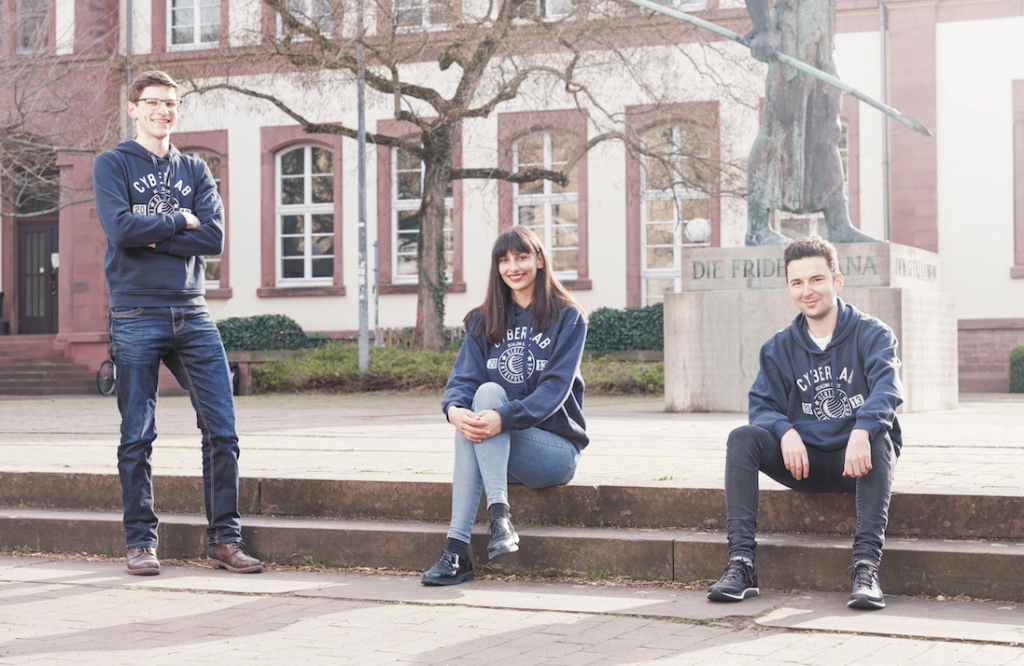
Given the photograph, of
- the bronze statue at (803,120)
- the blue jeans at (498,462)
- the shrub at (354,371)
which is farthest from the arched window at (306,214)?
the blue jeans at (498,462)

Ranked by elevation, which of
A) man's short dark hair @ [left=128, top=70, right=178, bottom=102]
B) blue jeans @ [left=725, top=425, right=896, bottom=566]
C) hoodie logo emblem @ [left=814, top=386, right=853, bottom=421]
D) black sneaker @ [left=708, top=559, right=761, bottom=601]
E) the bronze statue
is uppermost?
the bronze statue

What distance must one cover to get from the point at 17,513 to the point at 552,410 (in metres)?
2.91

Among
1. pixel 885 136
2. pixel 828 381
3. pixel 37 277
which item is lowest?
pixel 828 381

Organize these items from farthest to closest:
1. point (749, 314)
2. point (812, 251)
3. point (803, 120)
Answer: point (749, 314) → point (803, 120) → point (812, 251)

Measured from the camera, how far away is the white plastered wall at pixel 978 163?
2155cm

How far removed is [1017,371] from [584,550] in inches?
684

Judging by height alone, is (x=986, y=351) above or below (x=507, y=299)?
below

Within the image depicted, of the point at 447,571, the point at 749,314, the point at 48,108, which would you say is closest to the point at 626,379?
the point at 749,314

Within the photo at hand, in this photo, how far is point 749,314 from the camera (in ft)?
37.4

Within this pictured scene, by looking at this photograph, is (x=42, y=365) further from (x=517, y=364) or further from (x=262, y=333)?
(x=517, y=364)

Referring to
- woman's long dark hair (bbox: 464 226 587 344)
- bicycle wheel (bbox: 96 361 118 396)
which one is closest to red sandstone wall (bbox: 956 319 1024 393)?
bicycle wheel (bbox: 96 361 118 396)

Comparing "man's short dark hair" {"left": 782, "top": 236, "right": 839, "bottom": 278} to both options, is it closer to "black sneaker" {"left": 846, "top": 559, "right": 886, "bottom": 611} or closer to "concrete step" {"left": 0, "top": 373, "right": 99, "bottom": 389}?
"black sneaker" {"left": 846, "top": 559, "right": 886, "bottom": 611}

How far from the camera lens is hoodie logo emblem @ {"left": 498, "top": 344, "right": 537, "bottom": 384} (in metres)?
5.32

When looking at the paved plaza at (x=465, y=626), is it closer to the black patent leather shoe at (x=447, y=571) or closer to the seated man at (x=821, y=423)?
the black patent leather shoe at (x=447, y=571)
